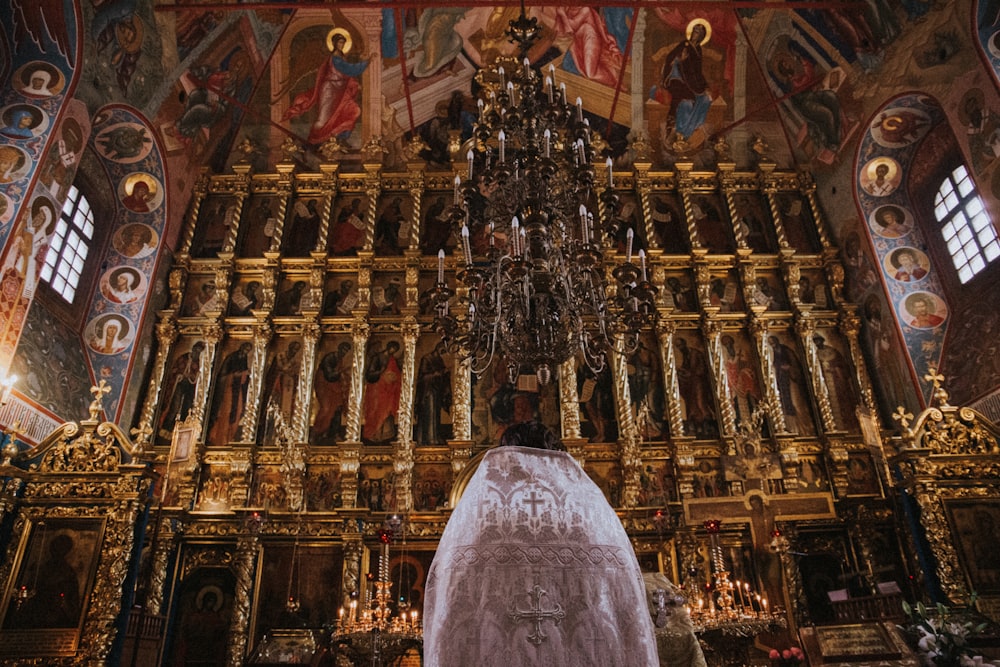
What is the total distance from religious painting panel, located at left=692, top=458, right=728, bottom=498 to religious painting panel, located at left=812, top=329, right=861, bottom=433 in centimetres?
236

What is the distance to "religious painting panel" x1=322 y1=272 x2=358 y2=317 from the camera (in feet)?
43.6

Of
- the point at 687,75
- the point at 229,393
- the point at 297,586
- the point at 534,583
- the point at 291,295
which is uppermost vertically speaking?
the point at 687,75

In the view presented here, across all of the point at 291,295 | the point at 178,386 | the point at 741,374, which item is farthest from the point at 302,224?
the point at 741,374

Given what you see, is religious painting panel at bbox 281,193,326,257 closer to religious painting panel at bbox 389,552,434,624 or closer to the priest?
religious painting panel at bbox 389,552,434,624

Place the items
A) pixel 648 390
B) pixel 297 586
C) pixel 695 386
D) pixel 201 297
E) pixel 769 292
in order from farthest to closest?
pixel 769 292, pixel 201 297, pixel 695 386, pixel 648 390, pixel 297 586

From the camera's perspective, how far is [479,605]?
2789 mm

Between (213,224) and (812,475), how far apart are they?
1225cm

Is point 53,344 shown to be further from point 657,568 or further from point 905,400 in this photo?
point 905,400

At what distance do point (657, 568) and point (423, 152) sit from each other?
953 cm

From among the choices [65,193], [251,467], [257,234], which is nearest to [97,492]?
[251,467]

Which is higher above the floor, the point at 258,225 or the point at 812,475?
the point at 258,225

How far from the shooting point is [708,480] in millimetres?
11703

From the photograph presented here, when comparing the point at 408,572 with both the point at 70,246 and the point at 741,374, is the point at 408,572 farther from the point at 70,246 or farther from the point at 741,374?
the point at 70,246

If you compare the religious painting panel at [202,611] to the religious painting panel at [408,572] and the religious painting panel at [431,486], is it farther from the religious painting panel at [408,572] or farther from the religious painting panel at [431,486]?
the religious painting panel at [431,486]
